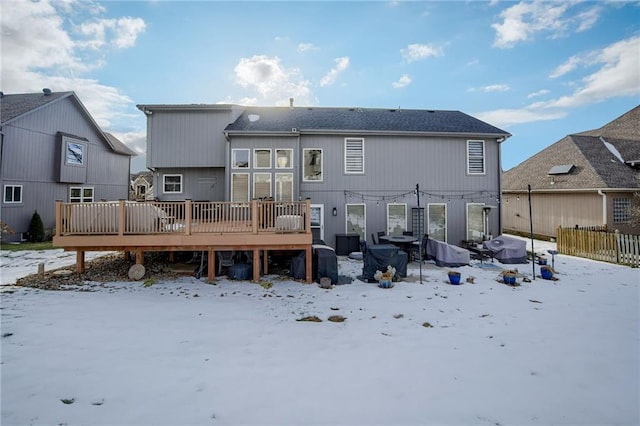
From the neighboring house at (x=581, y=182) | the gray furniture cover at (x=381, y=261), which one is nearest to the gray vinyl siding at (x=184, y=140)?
the gray furniture cover at (x=381, y=261)

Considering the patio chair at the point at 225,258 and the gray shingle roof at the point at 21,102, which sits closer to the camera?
the patio chair at the point at 225,258

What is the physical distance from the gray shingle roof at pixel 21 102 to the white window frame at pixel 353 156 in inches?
679

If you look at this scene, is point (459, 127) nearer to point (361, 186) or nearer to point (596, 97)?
point (361, 186)

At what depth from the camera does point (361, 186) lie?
41.2 feet

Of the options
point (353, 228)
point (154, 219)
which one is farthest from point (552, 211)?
point (154, 219)

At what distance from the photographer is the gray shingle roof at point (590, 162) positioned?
50.1 feet

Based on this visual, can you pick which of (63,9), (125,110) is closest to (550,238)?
(125,110)

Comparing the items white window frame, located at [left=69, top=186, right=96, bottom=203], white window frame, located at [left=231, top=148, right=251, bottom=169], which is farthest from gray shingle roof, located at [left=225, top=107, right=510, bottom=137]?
white window frame, located at [left=69, top=186, right=96, bottom=203]

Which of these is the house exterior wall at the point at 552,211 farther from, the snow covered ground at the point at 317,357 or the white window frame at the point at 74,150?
the white window frame at the point at 74,150

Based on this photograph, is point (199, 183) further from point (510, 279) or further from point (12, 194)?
point (510, 279)

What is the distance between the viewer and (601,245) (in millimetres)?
11195

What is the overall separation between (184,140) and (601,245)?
18.0m

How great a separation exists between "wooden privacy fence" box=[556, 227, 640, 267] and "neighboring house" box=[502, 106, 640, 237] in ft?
13.3

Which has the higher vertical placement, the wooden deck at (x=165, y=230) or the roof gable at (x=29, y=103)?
the roof gable at (x=29, y=103)
